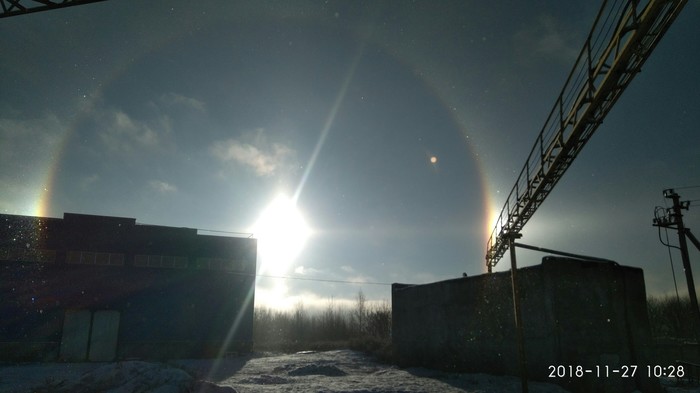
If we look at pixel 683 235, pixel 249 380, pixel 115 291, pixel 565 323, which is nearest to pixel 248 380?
pixel 249 380

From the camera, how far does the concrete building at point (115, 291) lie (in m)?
25.2

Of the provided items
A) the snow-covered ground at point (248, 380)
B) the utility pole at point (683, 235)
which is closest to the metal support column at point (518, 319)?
the snow-covered ground at point (248, 380)

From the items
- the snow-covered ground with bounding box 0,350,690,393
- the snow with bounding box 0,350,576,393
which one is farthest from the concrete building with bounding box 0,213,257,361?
the snow-covered ground with bounding box 0,350,690,393

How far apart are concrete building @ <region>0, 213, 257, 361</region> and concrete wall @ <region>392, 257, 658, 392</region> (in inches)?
698

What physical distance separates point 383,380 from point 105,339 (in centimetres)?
1852

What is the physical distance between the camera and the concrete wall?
43.4 feet

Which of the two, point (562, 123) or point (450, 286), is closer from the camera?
point (562, 123)

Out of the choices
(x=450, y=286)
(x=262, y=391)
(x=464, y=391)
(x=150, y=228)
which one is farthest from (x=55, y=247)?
(x=464, y=391)

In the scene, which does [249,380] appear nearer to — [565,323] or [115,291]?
[565,323]

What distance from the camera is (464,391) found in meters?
13.2

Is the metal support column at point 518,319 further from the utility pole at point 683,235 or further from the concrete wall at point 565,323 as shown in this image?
the utility pole at point 683,235

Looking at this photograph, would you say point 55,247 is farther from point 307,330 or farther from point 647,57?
point 307,330

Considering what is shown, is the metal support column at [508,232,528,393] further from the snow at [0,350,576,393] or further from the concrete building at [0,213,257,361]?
the concrete building at [0,213,257,361]

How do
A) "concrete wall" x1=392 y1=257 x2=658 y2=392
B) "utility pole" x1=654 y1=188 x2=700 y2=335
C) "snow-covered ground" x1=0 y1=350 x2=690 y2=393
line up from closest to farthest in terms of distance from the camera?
1. "snow-covered ground" x1=0 y1=350 x2=690 y2=393
2. "concrete wall" x1=392 y1=257 x2=658 y2=392
3. "utility pole" x1=654 y1=188 x2=700 y2=335
